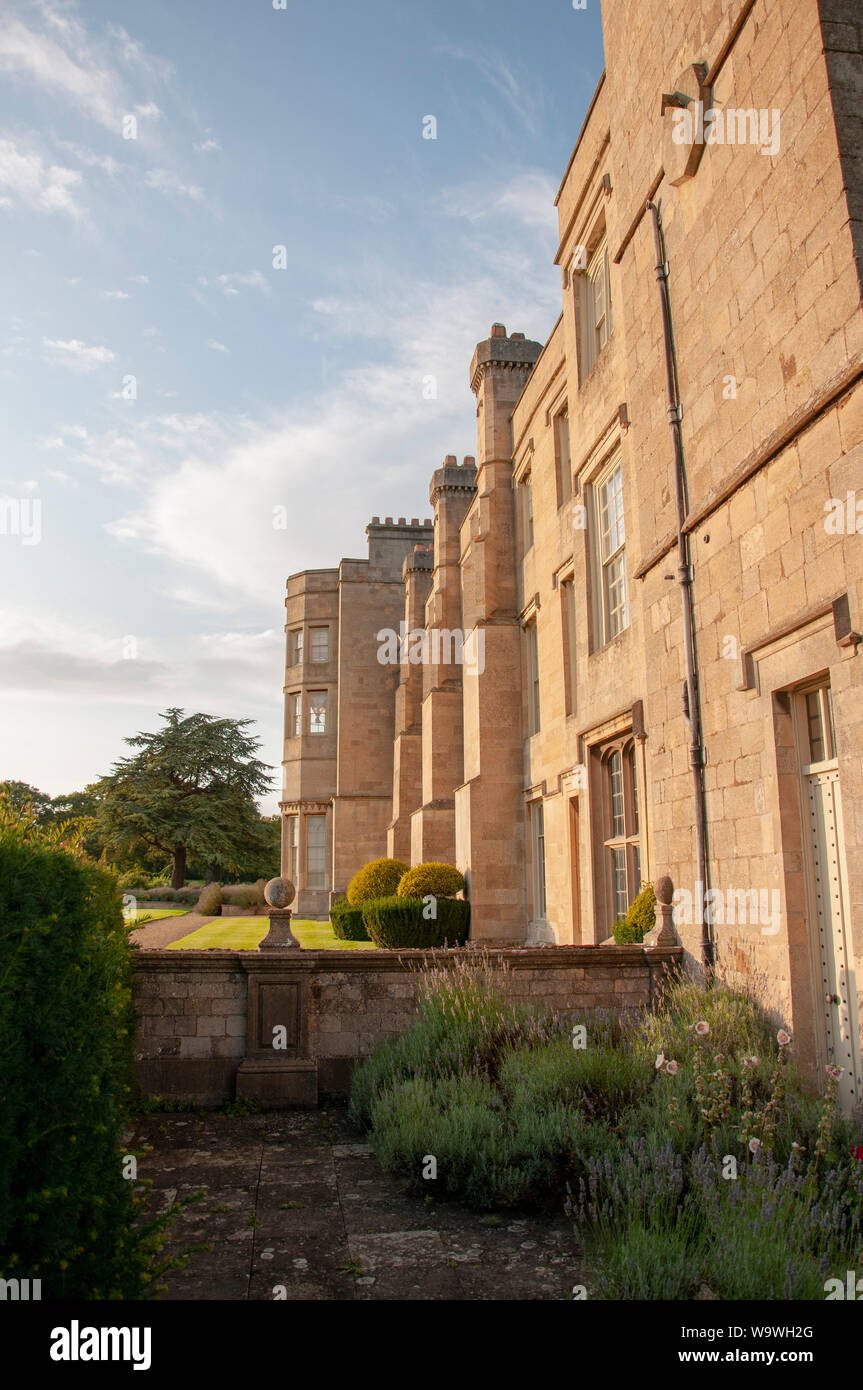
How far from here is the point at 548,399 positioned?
14836 millimetres

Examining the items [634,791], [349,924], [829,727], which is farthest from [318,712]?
[829,727]

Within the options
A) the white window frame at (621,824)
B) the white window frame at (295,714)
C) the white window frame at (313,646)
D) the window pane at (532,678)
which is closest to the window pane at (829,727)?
the white window frame at (621,824)

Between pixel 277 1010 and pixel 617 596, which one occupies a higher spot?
pixel 617 596

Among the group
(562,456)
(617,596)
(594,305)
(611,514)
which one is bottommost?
(617,596)

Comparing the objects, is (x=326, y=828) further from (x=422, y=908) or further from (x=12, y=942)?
(x=12, y=942)

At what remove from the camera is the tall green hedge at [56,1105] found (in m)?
2.78

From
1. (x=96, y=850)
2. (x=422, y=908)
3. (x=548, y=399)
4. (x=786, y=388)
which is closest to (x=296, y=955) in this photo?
(x=786, y=388)

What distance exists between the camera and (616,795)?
11.5 m

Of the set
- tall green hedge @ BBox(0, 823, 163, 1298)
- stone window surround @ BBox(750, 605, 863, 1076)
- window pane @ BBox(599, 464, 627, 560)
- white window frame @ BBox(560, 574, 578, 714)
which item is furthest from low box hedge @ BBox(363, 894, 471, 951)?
tall green hedge @ BBox(0, 823, 163, 1298)

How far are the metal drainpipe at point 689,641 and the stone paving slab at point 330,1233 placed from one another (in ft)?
10.7

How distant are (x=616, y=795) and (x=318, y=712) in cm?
2195

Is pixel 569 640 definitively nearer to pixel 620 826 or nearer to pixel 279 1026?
pixel 620 826

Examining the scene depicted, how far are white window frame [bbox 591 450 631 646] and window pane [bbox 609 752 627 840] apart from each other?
1.49 m
